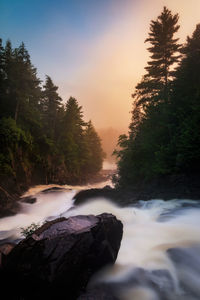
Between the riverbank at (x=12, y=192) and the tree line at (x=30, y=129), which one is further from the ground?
the tree line at (x=30, y=129)

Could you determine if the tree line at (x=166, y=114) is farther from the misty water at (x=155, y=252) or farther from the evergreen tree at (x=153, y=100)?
the misty water at (x=155, y=252)

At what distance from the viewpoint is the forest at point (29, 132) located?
13.1 meters

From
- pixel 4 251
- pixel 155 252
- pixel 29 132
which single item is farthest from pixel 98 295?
pixel 29 132

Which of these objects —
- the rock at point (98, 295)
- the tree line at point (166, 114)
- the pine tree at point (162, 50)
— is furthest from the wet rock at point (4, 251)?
the pine tree at point (162, 50)

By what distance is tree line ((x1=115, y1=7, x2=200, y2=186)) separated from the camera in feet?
27.0

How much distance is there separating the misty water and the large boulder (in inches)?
16.9

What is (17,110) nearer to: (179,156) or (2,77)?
(2,77)

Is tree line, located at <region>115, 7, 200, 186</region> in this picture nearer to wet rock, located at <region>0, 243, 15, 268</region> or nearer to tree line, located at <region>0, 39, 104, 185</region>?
wet rock, located at <region>0, 243, 15, 268</region>

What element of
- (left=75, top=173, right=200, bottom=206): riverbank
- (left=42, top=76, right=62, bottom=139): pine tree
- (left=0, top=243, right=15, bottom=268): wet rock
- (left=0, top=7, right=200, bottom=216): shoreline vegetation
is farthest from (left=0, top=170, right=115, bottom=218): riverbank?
(left=42, top=76, right=62, bottom=139): pine tree

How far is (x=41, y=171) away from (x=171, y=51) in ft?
70.2

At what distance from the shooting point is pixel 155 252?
12.6 ft

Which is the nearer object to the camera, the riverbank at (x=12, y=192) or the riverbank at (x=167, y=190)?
the riverbank at (x=167, y=190)

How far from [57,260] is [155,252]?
294 centimetres

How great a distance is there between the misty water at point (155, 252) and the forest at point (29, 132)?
752cm
